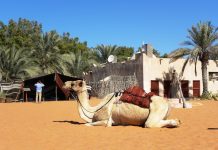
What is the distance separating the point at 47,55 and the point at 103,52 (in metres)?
8.46

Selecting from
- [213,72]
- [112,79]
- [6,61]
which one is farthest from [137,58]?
[6,61]

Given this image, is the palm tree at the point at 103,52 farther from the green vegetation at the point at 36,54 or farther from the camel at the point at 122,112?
the camel at the point at 122,112

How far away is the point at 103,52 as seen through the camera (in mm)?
52500

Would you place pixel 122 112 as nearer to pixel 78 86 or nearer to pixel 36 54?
pixel 78 86

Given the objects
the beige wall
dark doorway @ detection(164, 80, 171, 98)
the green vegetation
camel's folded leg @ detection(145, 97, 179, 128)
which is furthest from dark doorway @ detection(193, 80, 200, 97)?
camel's folded leg @ detection(145, 97, 179, 128)

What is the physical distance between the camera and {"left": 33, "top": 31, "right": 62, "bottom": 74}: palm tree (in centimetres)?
4625

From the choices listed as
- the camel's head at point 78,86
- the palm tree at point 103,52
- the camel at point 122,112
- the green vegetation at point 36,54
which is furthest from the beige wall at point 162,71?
the camel at point 122,112

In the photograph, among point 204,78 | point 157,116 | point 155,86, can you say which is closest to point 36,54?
point 155,86

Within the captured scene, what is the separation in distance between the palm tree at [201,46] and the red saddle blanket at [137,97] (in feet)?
71.8

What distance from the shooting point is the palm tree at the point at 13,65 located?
4041 cm

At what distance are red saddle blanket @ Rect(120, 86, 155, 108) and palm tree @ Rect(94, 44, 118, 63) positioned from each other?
40184mm

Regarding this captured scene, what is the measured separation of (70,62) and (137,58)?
1365cm

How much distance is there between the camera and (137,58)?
34.7 m

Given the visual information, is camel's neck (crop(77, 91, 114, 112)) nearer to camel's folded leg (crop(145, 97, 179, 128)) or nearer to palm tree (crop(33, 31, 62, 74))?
camel's folded leg (crop(145, 97, 179, 128))
